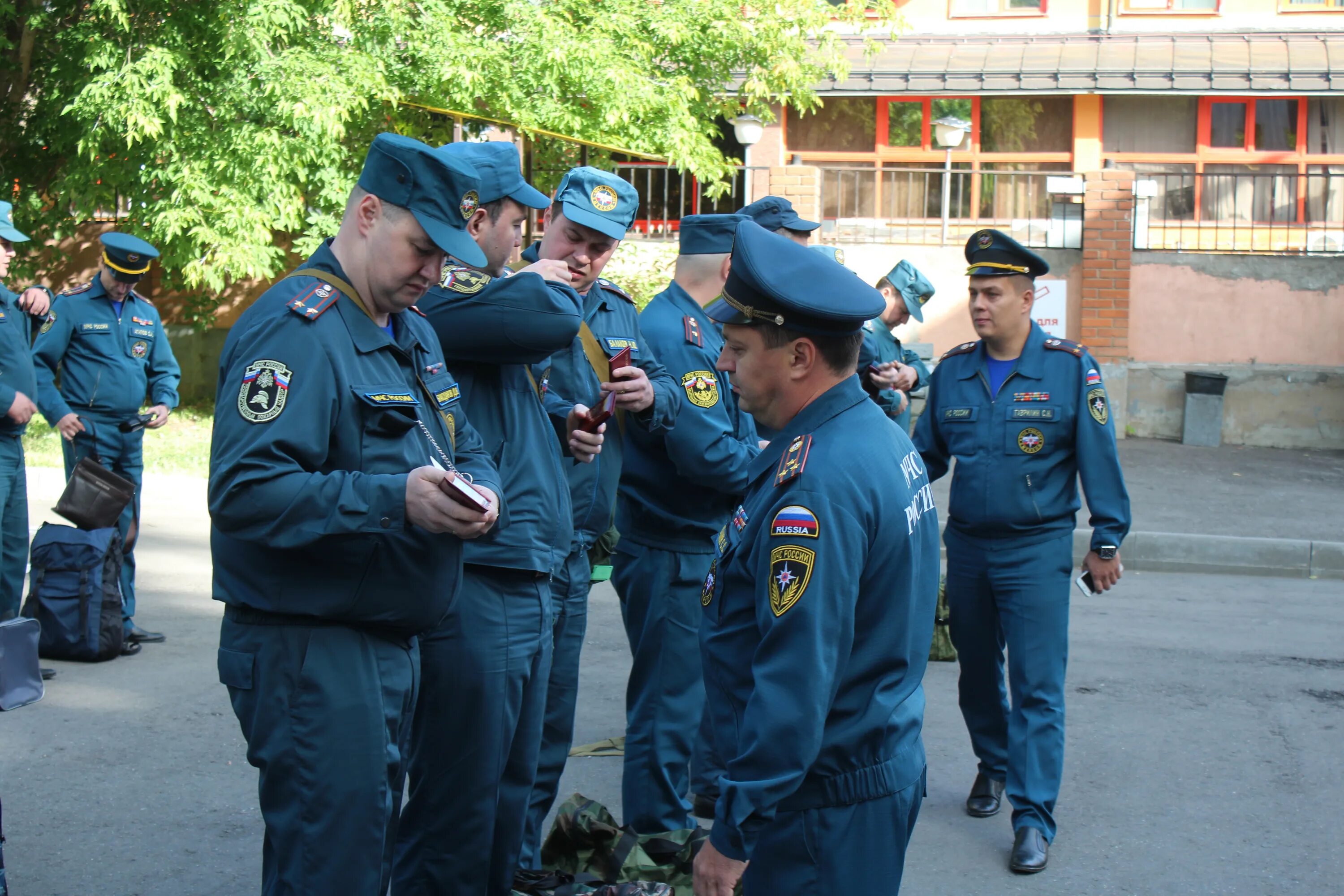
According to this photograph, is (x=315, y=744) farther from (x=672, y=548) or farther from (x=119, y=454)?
(x=119, y=454)

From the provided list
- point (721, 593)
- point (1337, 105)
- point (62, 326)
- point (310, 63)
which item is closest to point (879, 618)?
point (721, 593)

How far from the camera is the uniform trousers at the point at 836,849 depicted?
244 centimetres

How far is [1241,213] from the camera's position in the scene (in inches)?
739

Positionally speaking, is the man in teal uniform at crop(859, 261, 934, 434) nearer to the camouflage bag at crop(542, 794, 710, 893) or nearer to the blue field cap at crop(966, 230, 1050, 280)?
the blue field cap at crop(966, 230, 1050, 280)

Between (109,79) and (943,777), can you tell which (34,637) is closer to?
(943,777)

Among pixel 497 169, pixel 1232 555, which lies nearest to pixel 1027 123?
pixel 1232 555

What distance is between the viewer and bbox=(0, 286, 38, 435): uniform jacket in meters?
6.21

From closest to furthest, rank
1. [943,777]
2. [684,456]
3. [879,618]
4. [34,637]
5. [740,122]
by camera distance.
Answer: [879,618] → [34,637] → [684,456] → [943,777] → [740,122]

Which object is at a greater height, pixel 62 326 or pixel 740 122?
pixel 740 122

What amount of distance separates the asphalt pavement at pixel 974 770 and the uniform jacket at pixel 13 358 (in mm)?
1371

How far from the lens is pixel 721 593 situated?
2.61 metres

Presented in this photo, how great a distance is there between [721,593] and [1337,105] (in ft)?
69.6

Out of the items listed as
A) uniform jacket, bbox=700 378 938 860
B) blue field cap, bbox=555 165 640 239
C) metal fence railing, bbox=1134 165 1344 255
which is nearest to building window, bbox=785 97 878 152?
metal fence railing, bbox=1134 165 1344 255

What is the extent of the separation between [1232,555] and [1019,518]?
5.73 m
